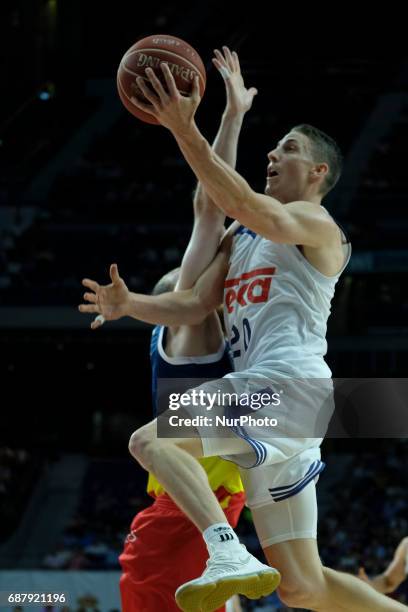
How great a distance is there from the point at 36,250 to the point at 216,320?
1317cm

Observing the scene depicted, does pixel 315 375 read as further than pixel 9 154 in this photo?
No

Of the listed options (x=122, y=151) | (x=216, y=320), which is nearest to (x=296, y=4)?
(x=122, y=151)

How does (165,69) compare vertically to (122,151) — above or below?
above

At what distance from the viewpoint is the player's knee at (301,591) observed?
13.9 feet

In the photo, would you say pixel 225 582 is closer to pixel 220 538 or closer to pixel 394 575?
pixel 220 538

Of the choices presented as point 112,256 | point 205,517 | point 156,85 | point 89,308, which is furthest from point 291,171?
point 112,256

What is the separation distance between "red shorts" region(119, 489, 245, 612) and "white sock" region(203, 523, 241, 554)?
79cm

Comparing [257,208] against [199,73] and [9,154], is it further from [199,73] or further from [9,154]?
[9,154]

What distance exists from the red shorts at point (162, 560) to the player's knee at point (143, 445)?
2.15 feet

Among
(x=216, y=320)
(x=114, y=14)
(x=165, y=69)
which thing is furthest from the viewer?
(x=114, y=14)

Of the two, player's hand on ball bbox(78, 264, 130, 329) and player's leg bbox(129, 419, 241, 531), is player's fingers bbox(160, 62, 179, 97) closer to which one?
player's hand on ball bbox(78, 264, 130, 329)

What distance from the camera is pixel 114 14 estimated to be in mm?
26516

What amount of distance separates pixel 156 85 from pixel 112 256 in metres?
13.7

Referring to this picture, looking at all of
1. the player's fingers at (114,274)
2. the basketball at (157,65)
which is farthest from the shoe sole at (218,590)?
the basketball at (157,65)
